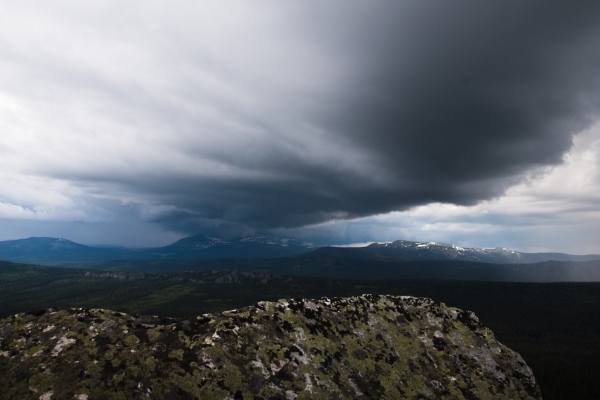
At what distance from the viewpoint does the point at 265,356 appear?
10164mm

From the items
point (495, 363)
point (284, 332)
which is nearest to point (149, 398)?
point (284, 332)

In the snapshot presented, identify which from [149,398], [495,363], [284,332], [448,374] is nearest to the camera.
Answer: [149,398]

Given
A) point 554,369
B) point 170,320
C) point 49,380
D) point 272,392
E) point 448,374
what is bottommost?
point 554,369

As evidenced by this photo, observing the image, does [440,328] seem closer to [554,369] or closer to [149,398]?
[149,398]

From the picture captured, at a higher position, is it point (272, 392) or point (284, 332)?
point (284, 332)

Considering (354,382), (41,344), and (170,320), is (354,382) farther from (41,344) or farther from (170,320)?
(41,344)

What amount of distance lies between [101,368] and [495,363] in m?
15.0

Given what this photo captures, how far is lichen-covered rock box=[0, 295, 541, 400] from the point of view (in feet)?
27.8

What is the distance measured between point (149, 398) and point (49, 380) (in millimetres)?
2673

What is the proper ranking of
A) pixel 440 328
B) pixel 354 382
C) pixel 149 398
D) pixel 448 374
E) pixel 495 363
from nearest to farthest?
pixel 149 398 → pixel 354 382 → pixel 448 374 → pixel 495 363 → pixel 440 328

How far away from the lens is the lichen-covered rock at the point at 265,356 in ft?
27.8

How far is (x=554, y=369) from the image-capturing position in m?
116

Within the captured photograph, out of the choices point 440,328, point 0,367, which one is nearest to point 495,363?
point 440,328

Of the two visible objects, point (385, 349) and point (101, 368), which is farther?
point (385, 349)
